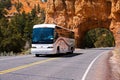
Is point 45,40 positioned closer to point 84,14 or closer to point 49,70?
point 49,70

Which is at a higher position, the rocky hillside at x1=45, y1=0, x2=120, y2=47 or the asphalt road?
the rocky hillside at x1=45, y1=0, x2=120, y2=47

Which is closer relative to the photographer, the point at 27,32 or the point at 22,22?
the point at 27,32

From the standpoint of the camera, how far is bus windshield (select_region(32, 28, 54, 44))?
33.2m

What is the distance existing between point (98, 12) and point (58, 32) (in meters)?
35.6

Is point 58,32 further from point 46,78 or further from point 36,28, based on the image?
point 46,78

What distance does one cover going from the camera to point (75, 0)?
73.1m

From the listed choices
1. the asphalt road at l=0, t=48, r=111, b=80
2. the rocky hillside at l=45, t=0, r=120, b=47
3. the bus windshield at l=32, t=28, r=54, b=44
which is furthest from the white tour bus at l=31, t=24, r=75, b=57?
the rocky hillside at l=45, t=0, r=120, b=47

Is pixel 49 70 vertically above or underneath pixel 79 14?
underneath

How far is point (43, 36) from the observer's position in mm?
33281

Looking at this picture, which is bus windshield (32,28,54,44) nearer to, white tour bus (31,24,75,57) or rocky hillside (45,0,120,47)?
white tour bus (31,24,75,57)

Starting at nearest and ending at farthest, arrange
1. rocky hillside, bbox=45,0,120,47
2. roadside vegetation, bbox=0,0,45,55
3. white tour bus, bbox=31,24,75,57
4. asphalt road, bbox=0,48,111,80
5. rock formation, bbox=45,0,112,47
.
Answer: asphalt road, bbox=0,48,111,80 → white tour bus, bbox=31,24,75,57 → rocky hillside, bbox=45,0,120,47 → rock formation, bbox=45,0,112,47 → roadside vegetation, bbox=0,0,45,55

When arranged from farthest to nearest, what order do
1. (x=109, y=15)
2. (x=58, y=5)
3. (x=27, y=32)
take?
(x=27, y=32), (x=58, y=5), (x=109, y=15)

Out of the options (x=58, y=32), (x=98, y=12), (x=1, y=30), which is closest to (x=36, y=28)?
(x=58, y=32)

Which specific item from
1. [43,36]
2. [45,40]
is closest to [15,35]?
[43,36]
